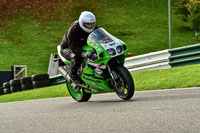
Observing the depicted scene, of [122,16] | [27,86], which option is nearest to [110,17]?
[122,16]

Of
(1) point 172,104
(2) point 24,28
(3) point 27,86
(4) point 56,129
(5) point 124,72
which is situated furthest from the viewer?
(2) point 24,28

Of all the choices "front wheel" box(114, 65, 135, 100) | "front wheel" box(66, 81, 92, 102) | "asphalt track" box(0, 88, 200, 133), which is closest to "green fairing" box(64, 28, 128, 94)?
"front wheel" box(114, 65, 135, 100)

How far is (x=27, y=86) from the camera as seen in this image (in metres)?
13.5

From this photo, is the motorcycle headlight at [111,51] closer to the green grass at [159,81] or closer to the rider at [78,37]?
the rider at [78,37]

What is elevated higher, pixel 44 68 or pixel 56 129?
pixel 56 129

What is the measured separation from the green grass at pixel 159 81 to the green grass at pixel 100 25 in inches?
420

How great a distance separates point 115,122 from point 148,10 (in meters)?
38.0

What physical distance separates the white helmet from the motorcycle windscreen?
164 millimetres

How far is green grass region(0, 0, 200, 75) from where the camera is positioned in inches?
1037

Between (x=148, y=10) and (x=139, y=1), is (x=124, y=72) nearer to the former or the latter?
(x=148, y=10)

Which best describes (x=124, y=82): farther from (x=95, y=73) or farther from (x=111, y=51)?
(x=95, y=73)

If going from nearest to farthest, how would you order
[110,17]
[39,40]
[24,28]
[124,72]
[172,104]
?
[172,104]
[124,72]
[39,40]
[24,28]
[110,17]

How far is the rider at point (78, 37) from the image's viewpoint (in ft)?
24.1

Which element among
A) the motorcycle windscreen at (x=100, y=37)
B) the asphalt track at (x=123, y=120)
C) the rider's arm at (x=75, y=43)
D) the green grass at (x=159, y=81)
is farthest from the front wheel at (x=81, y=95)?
the asphalt track at (x=123, y=120)
